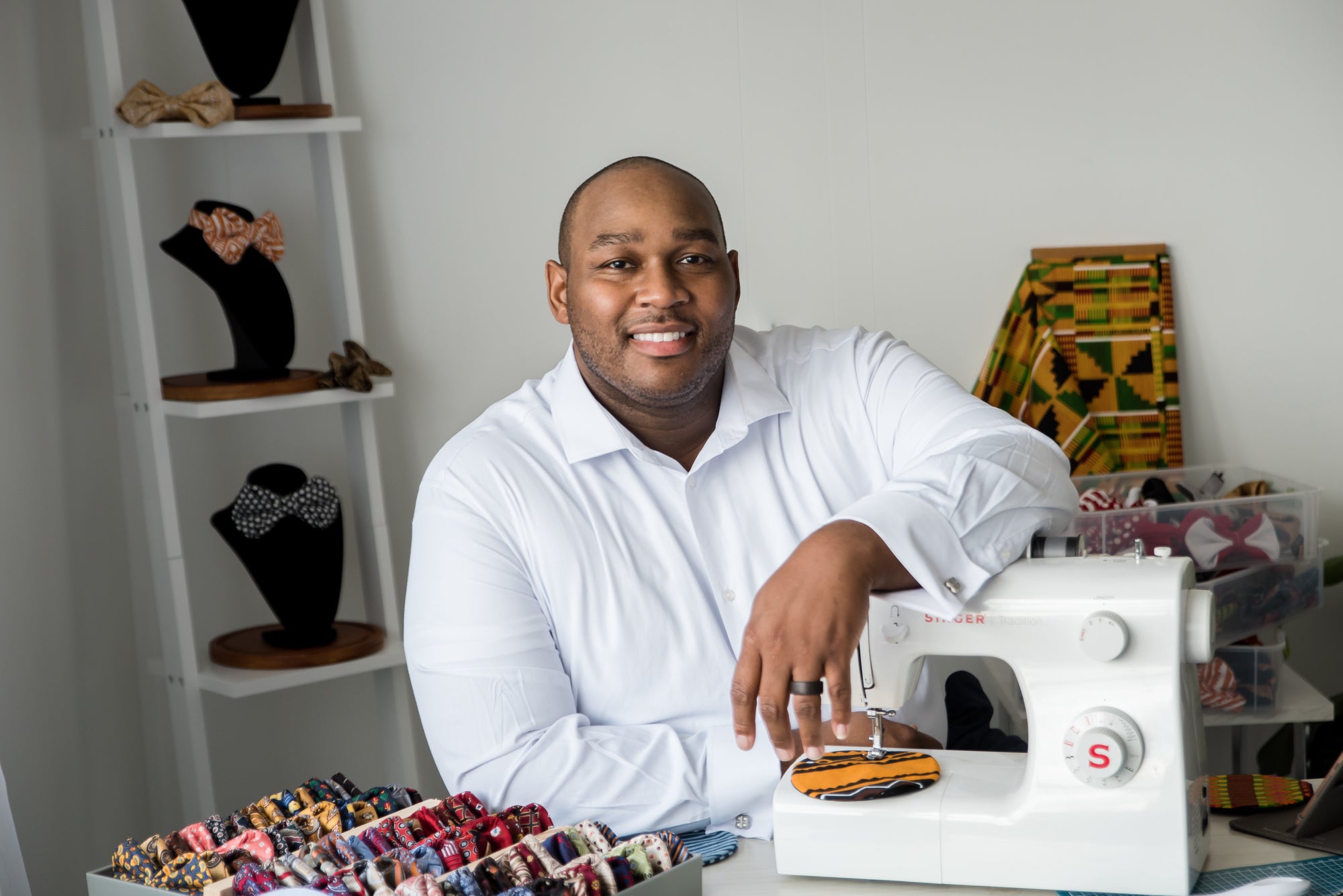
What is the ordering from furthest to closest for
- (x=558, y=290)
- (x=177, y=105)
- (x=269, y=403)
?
(x=269, y=403), (x=177, y=105), (x=558, y=290)

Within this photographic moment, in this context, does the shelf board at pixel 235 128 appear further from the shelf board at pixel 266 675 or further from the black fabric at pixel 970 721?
the black fabric at pixel 970 721

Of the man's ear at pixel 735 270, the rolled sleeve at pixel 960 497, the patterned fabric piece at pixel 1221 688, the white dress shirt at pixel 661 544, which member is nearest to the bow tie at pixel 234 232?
the white dress shirt at pixel 661 544

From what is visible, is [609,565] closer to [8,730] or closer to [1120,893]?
[1120,893]

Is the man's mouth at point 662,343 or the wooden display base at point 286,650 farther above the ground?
the man's mouth at point 662,343

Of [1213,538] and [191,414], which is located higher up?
[191,414]

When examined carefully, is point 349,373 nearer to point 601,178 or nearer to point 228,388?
point 228,388

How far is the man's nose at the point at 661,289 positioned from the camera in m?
1.73

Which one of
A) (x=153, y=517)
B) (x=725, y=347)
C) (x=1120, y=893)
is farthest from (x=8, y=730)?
(x=1120, y=893)

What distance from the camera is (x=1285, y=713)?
8.28 feet

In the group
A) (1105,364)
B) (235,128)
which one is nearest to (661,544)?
(235,128)

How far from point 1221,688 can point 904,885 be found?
1536mm

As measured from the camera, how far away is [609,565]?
169 centimetres

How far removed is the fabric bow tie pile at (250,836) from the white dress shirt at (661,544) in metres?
0.25

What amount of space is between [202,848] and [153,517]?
142cm
